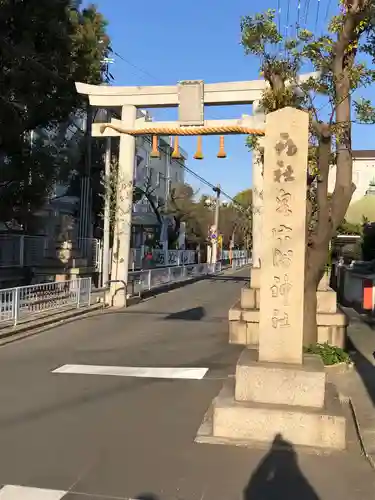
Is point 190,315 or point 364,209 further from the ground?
point 364,209

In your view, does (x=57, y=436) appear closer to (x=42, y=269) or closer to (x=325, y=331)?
(x=325, y=331)

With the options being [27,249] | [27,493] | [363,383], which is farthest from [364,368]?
[27,249]

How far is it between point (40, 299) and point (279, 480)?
32.5 ft

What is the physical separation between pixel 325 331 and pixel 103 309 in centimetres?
822

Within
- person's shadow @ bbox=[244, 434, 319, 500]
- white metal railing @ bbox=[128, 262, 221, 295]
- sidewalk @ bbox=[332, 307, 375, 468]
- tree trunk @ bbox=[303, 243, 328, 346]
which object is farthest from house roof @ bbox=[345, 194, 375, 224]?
person's shadow @ bbox=[244, 434, 319, 500]

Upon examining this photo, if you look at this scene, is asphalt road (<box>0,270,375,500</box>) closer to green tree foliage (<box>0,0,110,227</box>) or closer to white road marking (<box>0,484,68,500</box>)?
white road marking (<box>0,484,68,500</box>)

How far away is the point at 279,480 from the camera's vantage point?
4367 mm

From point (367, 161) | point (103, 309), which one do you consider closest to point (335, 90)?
point (103, 309)

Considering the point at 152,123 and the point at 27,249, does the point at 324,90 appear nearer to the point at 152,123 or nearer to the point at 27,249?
the point at 152,123

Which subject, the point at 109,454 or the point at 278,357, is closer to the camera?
the point at 109,454

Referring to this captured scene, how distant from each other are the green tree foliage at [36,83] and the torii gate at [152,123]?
158 cm

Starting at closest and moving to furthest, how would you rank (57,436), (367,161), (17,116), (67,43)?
(57,436)
(17,116)
(67,43)
(367,161)

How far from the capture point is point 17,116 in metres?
16.1

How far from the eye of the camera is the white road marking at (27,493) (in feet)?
13.1
